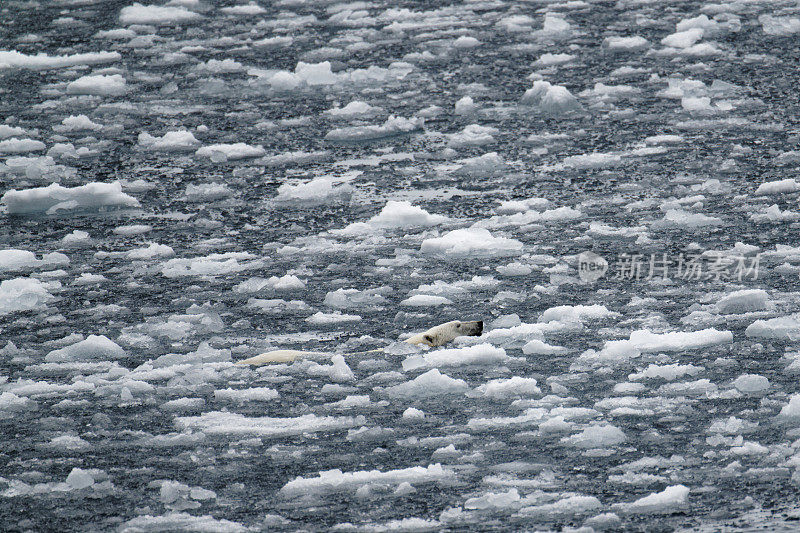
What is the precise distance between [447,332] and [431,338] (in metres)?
0.07

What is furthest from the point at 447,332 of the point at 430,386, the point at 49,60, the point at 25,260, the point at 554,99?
the point at 49,60

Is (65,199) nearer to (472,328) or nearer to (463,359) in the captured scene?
(472,328)

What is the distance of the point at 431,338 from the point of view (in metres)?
3.92

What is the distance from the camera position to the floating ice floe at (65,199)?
17.6 feet

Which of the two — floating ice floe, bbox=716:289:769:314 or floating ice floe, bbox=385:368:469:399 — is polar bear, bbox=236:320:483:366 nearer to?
floating ice floe, bbox=385:368:469:399

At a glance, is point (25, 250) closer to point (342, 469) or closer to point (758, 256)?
point (342, 469)

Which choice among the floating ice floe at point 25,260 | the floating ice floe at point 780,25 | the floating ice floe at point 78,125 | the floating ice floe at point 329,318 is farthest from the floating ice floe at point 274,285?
the floating ice floe at point 780,25

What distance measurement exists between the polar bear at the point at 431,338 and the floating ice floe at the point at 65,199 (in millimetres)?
1826

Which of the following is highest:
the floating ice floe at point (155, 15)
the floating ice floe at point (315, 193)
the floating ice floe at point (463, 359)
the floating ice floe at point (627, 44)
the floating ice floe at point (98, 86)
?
the floating ice floe at point (155, 15)

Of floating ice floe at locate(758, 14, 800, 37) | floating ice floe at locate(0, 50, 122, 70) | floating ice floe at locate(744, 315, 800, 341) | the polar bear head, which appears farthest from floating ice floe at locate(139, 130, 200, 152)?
floating ice floe at locate(758, 14, 800, 37)

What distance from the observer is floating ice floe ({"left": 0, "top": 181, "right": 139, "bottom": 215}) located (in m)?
5.35

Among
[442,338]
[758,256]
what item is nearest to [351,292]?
[442,338]

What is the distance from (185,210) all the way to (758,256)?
8.26ft

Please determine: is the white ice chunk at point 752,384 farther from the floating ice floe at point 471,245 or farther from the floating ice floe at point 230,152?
the floating ice floe at point 230,152
